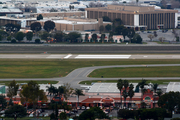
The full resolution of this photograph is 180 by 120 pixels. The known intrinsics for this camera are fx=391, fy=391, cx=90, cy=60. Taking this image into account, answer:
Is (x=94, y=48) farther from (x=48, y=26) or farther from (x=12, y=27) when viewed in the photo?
(x=12, y=27)

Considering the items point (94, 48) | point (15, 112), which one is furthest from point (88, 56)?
point (15, 112)

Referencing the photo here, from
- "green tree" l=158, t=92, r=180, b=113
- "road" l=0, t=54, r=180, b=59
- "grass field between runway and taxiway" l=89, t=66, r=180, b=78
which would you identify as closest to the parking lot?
"road" l=0, t=54, r=180, b=59

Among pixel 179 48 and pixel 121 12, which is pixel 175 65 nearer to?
pixel 179 48

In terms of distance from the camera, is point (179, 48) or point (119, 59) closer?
point (119, 59)

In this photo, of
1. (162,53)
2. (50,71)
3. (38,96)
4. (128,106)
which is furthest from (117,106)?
(162,53)

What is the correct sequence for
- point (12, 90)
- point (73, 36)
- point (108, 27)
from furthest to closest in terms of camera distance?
point (108, 27) → point (73, 36) → point (12, 90)

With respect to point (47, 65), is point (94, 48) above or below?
above

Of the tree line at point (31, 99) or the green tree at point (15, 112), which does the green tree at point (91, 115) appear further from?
the green tree at point (15, 112)
